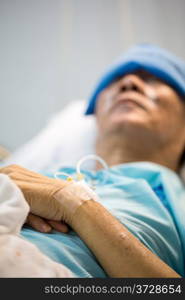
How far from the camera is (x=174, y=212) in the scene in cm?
88

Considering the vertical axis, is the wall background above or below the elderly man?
above

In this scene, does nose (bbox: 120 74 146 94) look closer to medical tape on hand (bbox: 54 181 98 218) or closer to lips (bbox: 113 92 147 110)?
lips (bbox: 113 92 147 110)

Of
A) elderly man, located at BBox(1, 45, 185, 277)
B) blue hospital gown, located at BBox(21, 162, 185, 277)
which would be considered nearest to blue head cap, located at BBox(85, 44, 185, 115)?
elderly man, located at BBox(1, 45, 185, 277)

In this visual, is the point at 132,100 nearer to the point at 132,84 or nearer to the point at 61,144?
the point at 132,84

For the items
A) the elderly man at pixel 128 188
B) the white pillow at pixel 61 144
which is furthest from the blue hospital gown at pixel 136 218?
the white pillow at pixel 61 144

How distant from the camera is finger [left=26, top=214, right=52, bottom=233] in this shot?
66cm

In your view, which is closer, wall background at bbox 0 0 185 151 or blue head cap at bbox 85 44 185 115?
wall background at bbox 0 0 185 151

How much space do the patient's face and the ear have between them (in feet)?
2.42

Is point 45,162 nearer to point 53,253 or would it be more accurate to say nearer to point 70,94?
point 70,94

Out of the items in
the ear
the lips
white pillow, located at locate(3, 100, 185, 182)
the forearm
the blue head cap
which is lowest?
the forearm

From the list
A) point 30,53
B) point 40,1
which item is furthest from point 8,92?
point 40,1

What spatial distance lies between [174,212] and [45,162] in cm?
75

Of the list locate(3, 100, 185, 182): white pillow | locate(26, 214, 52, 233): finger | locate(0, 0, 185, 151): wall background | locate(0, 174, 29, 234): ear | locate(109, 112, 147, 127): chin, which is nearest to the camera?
locate(0, 174, 29, 234): ear

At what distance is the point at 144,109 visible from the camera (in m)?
1.27
